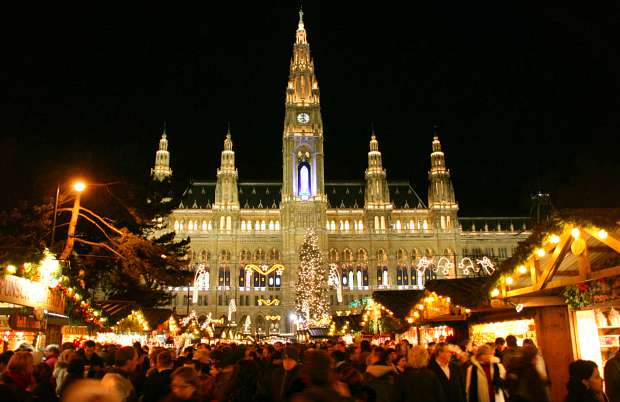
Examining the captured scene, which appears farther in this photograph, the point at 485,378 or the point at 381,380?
the point at 485,378

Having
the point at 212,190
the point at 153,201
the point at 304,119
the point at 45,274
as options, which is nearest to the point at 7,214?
the point at 45,274

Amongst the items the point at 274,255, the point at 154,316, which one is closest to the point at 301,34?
the point at 274,255

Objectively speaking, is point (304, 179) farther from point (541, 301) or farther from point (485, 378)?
point (485, 378)

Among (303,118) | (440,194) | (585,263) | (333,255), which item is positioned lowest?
(585,263)

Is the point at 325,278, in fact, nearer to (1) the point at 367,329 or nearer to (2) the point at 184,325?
(2) the point at 184,325

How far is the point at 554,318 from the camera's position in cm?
1033

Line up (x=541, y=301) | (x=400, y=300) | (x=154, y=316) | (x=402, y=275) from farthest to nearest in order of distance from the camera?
(x=402, y=275)
(x=154, y=316)
(x=400, y=300)
(x=541, y=301)

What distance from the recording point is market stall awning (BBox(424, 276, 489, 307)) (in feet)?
40.3

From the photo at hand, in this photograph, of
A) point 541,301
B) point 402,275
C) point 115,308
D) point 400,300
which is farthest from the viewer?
point 402,275

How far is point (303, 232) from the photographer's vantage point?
234 ft

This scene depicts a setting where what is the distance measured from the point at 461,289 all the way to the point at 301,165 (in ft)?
200

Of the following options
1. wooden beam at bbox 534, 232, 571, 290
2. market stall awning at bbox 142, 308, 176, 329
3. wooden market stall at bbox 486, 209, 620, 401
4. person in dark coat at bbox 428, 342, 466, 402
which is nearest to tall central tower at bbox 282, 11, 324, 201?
market stall awning at bbox 142, 308, 176, 329

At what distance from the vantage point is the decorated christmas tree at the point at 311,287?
Result: 201ft

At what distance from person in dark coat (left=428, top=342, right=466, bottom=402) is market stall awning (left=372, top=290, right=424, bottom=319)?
11684 millimetres
